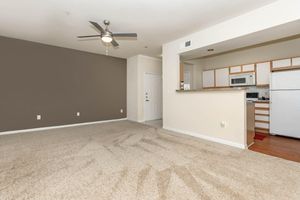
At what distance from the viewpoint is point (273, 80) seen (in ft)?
12.5

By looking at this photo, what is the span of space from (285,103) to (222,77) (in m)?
2.08

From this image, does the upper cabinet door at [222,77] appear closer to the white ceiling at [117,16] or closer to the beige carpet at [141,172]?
the white ceiling at [117,16]

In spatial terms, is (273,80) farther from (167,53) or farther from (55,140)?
(55,140)

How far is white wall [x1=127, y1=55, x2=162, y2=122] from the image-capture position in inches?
229

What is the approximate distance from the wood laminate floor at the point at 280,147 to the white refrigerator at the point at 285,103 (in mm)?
234

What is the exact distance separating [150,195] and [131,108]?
185 inches

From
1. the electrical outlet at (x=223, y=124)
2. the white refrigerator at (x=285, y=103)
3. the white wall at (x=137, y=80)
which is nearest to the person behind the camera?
the electrical outlet at (x=223, y=124)

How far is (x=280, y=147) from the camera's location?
3.01m

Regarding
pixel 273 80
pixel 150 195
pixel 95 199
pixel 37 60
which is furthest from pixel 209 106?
pixel 37 60

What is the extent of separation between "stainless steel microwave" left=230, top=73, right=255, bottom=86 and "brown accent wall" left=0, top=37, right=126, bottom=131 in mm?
4074

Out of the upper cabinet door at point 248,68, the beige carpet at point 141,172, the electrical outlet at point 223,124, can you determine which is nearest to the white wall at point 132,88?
the beige carpet at point 141,172

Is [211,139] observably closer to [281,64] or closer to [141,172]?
[141,172]

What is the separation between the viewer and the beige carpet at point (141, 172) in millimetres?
1629

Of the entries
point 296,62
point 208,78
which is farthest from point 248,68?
point 208,78
